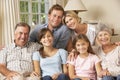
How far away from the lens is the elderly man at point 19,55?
258cm

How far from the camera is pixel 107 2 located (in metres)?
4.57

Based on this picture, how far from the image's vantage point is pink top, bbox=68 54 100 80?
8.21 ft

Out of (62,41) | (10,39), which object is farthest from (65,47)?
(10,39)

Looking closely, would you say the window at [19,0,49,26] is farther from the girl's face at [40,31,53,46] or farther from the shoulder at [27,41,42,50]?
the girl's face at [40,31,53,46]

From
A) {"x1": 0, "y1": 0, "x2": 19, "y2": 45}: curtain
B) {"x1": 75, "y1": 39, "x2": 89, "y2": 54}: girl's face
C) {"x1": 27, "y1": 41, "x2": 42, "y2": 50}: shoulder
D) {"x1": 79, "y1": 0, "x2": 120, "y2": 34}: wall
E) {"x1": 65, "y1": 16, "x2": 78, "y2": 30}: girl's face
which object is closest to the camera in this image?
{"x1": 75, "y1": 39, "x2": 89, "y2": 54}: girl's face

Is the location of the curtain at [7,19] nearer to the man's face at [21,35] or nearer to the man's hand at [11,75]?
the man's face at [21,35]

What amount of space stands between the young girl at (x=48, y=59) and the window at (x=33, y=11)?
1818 millimetres

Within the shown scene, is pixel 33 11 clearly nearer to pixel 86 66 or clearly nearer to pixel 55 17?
pixel 55 17

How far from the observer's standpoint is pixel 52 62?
2568 millimetres

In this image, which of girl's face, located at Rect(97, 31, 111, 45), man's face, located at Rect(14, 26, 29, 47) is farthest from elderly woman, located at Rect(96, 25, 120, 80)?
man's face, located at Rect(14, 26, 29, 47)

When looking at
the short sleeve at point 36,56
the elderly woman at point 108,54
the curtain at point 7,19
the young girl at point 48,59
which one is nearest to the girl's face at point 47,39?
the young girl at point 48,59

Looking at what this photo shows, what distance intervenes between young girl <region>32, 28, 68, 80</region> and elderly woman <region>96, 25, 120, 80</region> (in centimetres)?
A: 36

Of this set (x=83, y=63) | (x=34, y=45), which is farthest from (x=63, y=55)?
(x=34, y=45)

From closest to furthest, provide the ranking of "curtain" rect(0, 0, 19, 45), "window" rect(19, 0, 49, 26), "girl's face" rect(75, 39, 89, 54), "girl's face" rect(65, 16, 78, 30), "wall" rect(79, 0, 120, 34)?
"girl's face" rect(75, 39, 89, 54) → "girl's face" rect(65, 16, 78, 30) → "curtain" rect(0, 0, 19, 45) → "window" rect(19, 0, 49, 26) → "wall" rect(79, 0, 120, 34)
